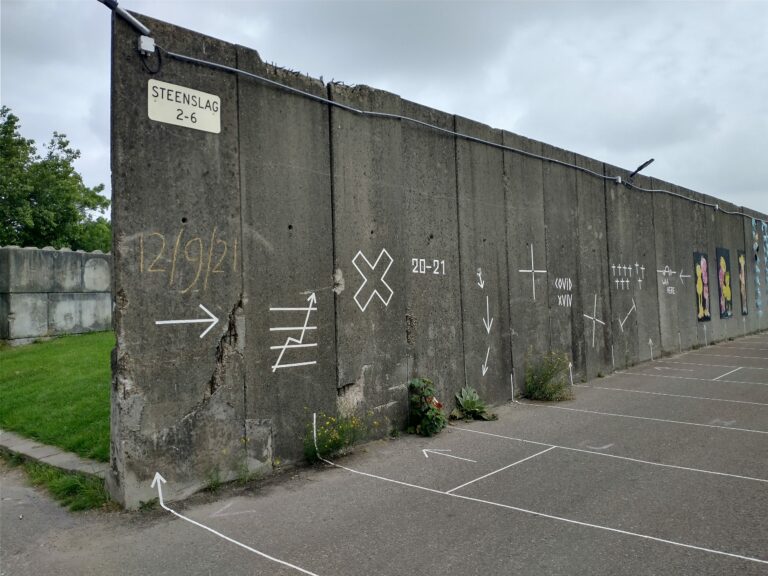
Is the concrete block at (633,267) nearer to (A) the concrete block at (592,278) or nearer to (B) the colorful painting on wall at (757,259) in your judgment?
(A) the concrete block at (592,278)

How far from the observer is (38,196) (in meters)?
27.8

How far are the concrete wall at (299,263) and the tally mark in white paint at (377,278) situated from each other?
0.08 feet

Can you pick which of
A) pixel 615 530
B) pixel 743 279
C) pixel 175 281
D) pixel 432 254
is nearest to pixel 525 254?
pixel 432 254

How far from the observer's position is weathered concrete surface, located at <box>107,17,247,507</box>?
485cm

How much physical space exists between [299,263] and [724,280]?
16.5m

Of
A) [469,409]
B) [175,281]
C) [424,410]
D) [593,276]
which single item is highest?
[593,276]

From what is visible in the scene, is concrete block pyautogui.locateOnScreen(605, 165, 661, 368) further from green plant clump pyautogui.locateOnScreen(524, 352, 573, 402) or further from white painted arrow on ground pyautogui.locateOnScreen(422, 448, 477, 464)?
white painted arrow on ground pyautogui.locateOnScreen(422, 448, 477, 464)

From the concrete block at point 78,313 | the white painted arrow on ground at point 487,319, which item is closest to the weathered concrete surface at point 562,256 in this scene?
the white painted arrow on ground at point 487,319

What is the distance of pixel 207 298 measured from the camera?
5.41m

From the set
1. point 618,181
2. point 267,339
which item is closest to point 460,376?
point 267,339

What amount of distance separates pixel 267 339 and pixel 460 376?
330 cm

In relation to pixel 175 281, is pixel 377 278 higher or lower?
higher

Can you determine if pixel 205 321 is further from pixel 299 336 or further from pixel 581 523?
pixel 581 523

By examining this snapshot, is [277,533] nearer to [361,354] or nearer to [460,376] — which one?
[361,354]
